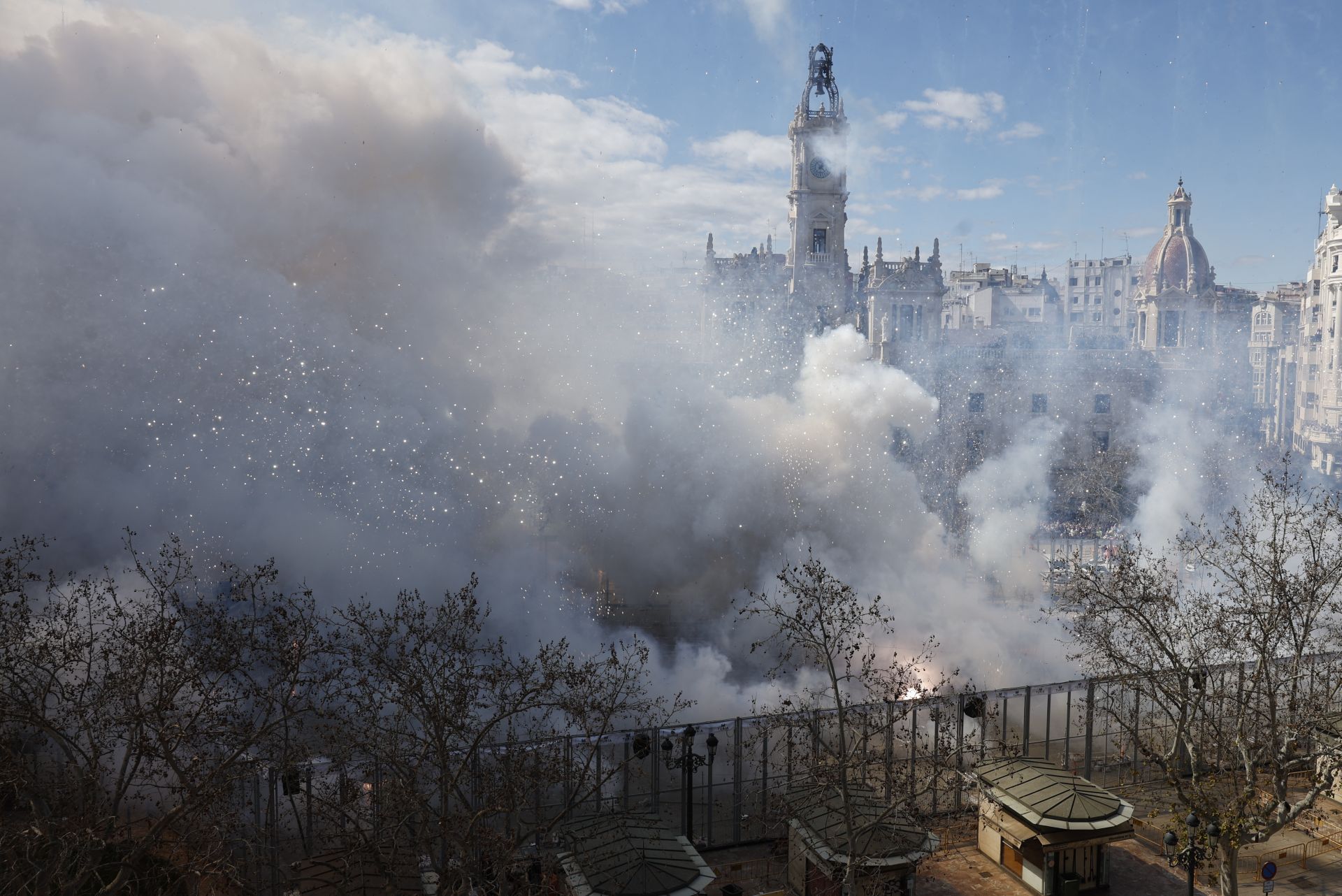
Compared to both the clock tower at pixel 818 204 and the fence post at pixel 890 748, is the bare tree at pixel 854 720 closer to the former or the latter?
the fence post at pixel 890 748

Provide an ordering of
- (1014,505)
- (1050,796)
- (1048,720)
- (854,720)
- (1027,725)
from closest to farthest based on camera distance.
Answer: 1. (1050,796)
2. (854,720)
3. (1048,720)
4. (1027,725)
5. (1014,505)

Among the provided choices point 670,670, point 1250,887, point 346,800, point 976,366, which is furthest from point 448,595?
point 976,366

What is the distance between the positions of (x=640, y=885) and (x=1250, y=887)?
10713 mm

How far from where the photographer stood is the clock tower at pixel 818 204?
49500 millimetres

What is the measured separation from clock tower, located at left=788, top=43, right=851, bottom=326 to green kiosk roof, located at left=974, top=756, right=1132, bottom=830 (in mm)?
35692

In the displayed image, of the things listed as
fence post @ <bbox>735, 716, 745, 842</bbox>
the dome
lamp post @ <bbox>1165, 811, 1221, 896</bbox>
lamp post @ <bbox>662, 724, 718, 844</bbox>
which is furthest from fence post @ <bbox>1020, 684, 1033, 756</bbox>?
the dome

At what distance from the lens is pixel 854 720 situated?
754 inches

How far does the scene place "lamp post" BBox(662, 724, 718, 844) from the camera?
693 inches

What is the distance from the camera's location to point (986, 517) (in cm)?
4431

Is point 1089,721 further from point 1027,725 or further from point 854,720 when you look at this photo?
point 854,720

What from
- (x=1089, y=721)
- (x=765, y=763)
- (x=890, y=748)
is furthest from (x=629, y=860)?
(x=1089, y=721)

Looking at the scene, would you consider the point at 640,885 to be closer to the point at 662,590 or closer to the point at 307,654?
the point at 307,654

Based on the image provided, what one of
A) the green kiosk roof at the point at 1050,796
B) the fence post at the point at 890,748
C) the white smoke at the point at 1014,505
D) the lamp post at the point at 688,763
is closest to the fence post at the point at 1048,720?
the green kiosk roof at the point at 1050,796

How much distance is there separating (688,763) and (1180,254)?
207ft
